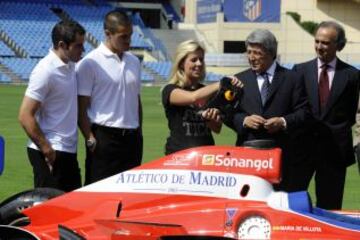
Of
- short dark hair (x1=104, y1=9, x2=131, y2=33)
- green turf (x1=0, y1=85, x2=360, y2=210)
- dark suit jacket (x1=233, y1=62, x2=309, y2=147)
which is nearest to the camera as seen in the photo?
dark suit jacket (x1=233, y1=62, x2=309, y2=147)

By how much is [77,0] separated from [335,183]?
56.5m

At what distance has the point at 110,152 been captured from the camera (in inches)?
254

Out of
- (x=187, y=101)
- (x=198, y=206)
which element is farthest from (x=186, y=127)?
(x=198, y=206)

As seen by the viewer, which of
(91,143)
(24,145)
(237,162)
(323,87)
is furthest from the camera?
(24,145)

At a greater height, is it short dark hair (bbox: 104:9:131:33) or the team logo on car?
short dark hair (bbox: 104:9:131:33)

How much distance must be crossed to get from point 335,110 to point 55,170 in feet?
7.45

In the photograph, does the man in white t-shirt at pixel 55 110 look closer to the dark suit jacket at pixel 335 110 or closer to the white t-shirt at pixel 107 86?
the white t-shirt at pixel 107 86

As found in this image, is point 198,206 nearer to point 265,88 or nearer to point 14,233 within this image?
point 14,233

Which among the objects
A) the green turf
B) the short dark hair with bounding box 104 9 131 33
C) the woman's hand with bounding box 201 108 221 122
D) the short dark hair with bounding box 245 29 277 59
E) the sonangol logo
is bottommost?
the green turf

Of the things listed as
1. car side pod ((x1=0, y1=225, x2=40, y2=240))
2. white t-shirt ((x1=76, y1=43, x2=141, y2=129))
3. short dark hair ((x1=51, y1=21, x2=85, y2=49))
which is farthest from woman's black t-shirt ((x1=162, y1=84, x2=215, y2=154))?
car side pod ((x1=0, y1=225, x2=40, y2=240))

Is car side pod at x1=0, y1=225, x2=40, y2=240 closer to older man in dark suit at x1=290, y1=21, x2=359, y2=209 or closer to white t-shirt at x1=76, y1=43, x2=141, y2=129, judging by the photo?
white t-shirt at x1=76, y1=43, x2=141, y2=129

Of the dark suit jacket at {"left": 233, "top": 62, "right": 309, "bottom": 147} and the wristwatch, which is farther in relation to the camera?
the wristwatch

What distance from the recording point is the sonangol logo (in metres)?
5.23

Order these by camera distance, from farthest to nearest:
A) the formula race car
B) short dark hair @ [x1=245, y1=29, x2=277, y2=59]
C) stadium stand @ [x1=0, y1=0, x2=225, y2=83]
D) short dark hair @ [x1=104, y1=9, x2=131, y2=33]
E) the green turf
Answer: stadium stand @ [x1=0, y1=0, x2=225, y2=83] → the green turf → short dark hair @ [x1=104, y1=9, x2=131, y2=33] → short dark hair @ [x1=245, y1=29, x2=277, y2=59] → the formula race car
